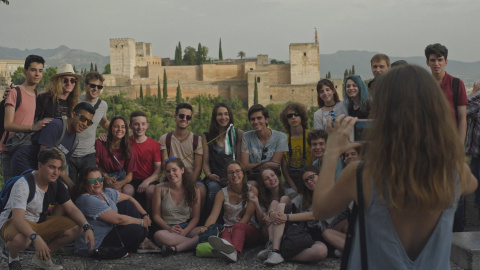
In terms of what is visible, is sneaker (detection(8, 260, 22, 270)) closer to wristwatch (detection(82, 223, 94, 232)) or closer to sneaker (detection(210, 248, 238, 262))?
wristwatch (detection(82, 223, 94, 232))

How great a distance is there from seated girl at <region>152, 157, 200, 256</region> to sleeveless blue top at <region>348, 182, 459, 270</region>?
3060mm

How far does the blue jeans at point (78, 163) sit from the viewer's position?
4750 mm

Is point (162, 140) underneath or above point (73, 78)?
underneath

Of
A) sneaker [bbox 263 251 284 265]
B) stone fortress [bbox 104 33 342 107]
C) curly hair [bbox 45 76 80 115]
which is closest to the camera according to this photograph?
sneaker [bbox 263 251 284 265]

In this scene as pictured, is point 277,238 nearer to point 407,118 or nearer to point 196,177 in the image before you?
point 196,177

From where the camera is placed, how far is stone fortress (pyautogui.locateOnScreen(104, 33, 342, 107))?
132 feet

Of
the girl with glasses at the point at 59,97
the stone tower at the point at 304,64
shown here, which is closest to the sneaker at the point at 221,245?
the girl with glasses at the point at 59,97

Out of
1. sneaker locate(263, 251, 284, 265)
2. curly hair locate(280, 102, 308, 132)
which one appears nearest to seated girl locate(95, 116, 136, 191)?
curly hair locate(280, 102, 308, 132)

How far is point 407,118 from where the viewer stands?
139 centimetres

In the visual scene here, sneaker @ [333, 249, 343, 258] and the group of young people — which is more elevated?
the group of young people

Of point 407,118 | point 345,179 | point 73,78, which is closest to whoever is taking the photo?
point 407,118

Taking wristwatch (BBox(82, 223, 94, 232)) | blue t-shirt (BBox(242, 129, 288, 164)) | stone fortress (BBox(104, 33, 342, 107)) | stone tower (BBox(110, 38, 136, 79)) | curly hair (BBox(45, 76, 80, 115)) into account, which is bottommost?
wristwatch (BBox(82, 223, 94, 232))

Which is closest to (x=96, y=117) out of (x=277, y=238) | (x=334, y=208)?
(x=277, y=238)

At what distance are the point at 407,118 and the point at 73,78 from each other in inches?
151
